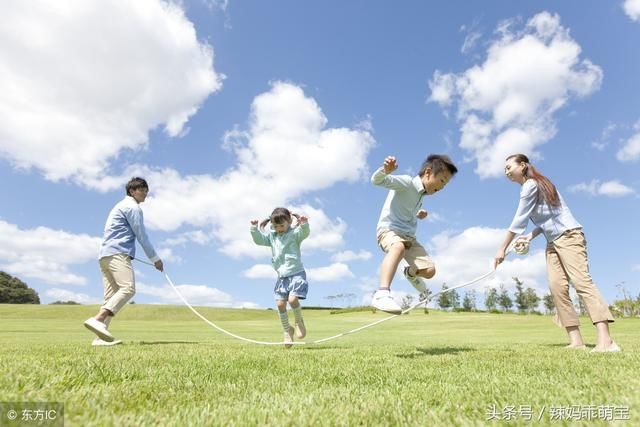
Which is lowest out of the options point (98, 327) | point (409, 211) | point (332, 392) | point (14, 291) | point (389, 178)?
point (332, 392)

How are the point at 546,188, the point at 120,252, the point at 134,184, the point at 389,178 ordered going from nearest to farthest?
1. the point at 389,178
2. the point at 546,188
3. the point at 120,252
4. the point at 134,184

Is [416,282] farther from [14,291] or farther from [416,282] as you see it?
[14,291]

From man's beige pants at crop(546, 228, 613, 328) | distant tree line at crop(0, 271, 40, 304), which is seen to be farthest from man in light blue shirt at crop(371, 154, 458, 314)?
distant tree line at crop(0, 271, 40, 304)

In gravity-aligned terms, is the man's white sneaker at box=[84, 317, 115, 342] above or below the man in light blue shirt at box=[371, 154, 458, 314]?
below

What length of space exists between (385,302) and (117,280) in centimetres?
544

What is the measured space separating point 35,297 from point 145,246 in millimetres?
103200

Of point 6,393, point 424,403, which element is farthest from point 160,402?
point 424,403

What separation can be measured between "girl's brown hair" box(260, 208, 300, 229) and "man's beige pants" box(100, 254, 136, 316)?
106 inches

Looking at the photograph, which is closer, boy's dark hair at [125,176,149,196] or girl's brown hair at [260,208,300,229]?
girl's brown hair at [260,208,300,229]

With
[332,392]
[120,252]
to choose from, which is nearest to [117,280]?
[120,252]

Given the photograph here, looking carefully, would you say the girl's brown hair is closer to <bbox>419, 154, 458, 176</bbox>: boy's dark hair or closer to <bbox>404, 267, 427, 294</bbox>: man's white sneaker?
<bbox>404, 267, 427, 294</bbox>: man's white sneaker

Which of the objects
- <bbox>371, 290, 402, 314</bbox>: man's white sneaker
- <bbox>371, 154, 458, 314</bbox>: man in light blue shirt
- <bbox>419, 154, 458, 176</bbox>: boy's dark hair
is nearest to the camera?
<bbox>371, 290, 402, 314</bbox>: man's white sneaker

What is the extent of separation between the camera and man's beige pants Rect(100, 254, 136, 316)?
7.96 meters

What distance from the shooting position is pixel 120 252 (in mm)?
8188
